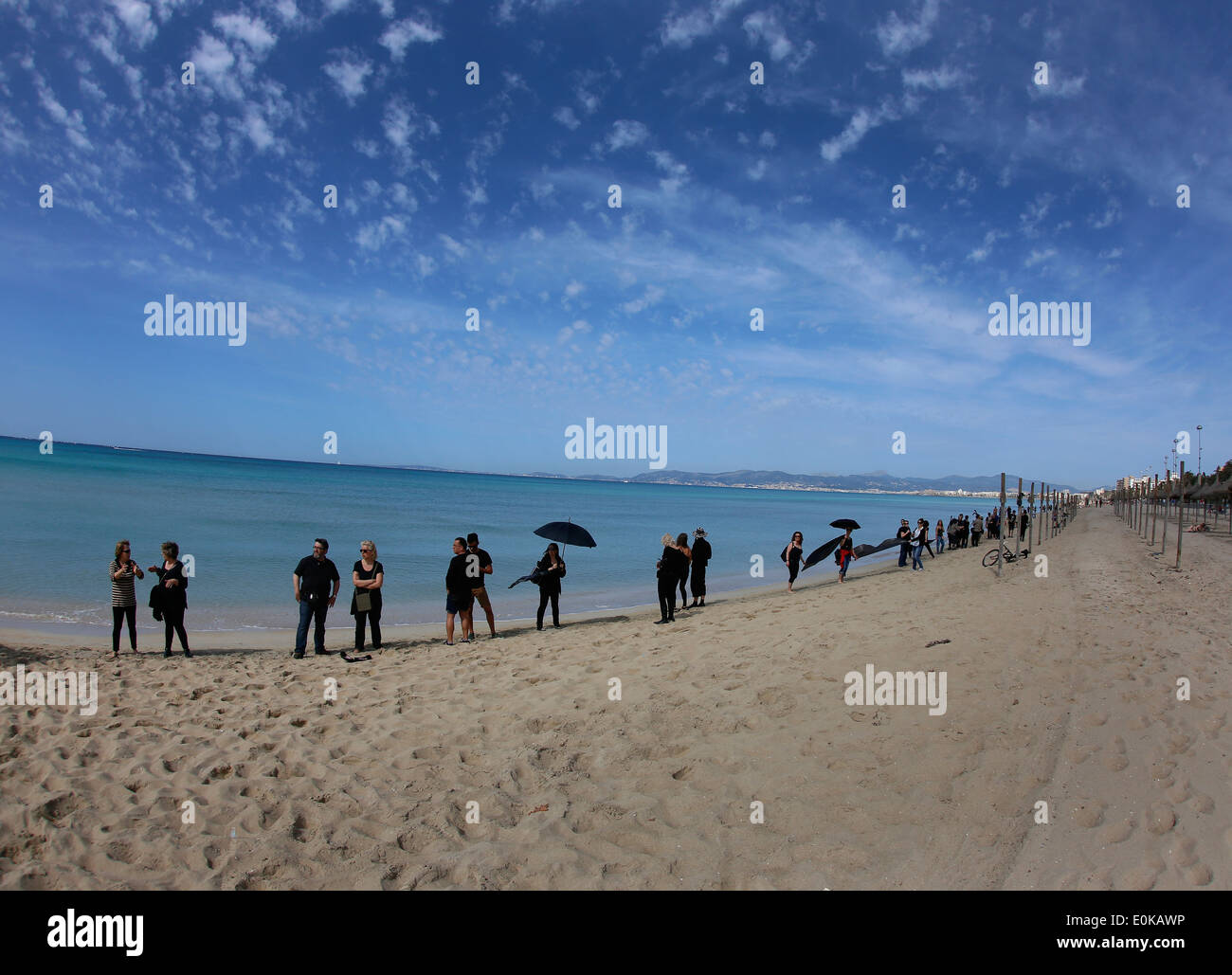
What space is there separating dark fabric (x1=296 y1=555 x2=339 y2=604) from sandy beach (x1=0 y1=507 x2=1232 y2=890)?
3.41ft

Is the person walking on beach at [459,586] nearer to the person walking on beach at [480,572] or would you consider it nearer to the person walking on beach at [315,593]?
the person walking on beach at [480,572]

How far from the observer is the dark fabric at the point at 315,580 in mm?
9242

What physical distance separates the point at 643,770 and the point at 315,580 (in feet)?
21.4

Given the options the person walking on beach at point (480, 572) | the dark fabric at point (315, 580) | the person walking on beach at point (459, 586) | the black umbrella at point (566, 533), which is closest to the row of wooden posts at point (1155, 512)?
the black umbrella at point (566, 533)

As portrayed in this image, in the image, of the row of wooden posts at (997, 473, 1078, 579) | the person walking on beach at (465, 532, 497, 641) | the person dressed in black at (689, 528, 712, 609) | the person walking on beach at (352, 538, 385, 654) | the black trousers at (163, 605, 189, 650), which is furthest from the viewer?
the row of wooden posts at (997, 473, 1078, 579)

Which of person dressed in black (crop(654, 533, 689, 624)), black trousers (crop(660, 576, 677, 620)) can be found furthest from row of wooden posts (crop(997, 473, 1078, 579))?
black trousers (crop(660, 576, 677, 620))

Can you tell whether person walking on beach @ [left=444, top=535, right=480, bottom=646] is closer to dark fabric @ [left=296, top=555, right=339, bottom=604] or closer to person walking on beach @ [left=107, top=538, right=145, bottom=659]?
dark fabric @ [left=296, top=555, right=339, bottom=604]

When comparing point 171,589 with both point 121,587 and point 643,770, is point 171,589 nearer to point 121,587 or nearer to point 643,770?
point 121,587

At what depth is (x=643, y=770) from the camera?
4895 millimetres

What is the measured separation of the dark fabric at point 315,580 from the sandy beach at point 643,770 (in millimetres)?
1041

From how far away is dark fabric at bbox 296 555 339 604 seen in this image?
9242mm

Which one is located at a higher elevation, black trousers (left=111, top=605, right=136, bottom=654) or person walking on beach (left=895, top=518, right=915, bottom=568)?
person walking on beach (left=895, top=518, right=915, bottom=568)
